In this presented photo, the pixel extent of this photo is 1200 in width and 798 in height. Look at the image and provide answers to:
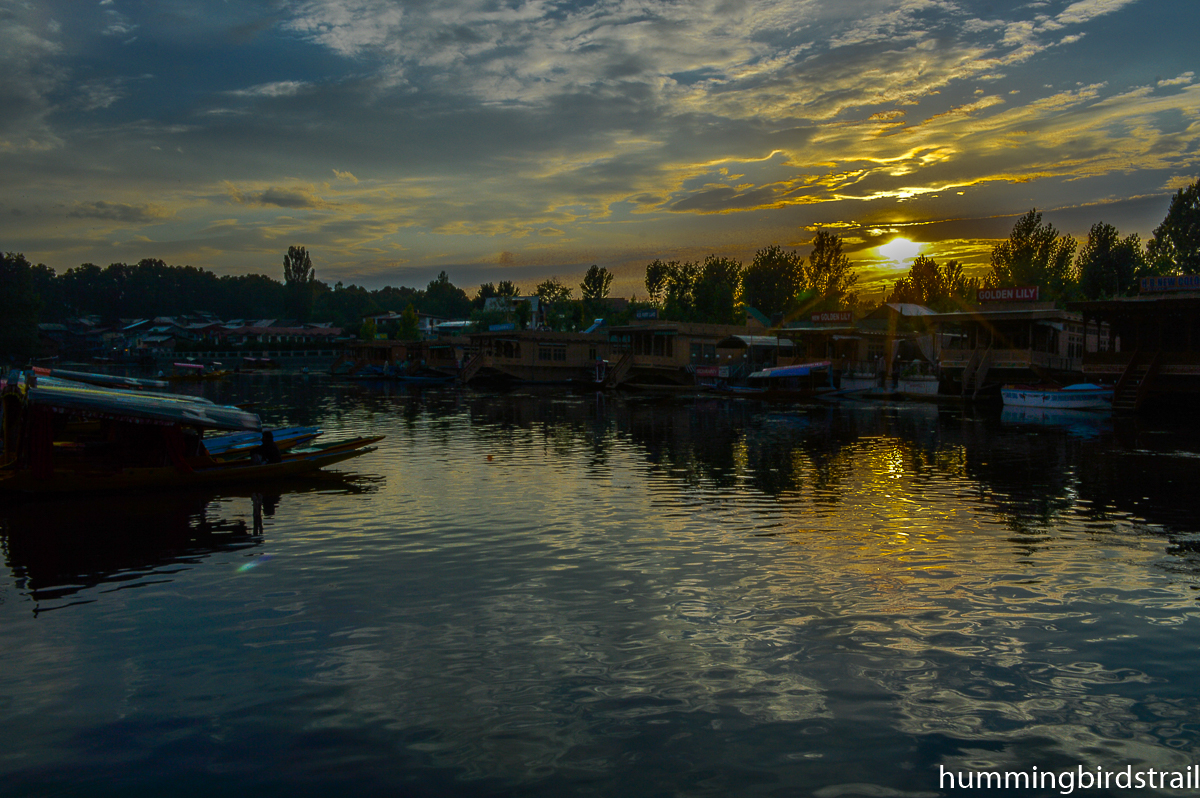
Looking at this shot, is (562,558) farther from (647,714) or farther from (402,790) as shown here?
(402,790)

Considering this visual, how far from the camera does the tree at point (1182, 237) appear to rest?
3285 inches

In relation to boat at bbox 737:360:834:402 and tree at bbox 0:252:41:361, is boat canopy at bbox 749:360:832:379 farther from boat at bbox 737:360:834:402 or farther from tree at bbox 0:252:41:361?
tree at bbox 0:252:41:361

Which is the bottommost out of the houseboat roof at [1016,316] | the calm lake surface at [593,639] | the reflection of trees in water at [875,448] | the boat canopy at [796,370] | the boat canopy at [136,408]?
the reflection of trees in water at [875,448]

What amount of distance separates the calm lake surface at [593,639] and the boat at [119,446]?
28.3 inches

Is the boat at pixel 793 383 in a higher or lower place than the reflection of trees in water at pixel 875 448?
higher

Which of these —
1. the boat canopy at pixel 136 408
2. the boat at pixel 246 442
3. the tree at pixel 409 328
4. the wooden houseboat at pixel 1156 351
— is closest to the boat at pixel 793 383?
the wooden houseboat at pixel 1156 351

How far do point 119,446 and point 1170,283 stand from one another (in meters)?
52.8

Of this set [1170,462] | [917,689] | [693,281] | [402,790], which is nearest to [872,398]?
[1170,462]

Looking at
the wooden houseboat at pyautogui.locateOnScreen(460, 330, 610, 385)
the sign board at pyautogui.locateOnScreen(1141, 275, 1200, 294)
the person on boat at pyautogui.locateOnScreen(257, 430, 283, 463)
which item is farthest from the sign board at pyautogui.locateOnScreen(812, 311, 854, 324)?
the person on boat at pyautogui.locateOnScreen(257, 430, 283, 463)

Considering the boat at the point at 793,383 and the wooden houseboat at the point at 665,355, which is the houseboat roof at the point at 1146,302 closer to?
the boat at the point at 793,383

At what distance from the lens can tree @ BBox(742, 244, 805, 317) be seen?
119 metres

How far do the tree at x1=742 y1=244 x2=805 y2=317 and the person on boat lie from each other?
103 m

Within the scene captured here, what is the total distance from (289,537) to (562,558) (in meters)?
5.92

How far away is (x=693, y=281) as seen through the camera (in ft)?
387
